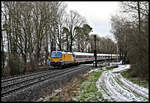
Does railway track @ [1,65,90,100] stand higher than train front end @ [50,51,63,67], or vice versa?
train front end @ [50,51,63,67]

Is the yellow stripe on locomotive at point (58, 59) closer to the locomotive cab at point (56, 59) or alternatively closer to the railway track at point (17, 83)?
the locomotive cab at point (56, 59)

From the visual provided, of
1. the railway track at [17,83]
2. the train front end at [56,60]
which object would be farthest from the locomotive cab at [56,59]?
the railway track at [17,83]

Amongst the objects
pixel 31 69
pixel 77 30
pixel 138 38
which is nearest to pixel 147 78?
pixel 138 38

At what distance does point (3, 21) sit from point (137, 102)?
78.1 ft

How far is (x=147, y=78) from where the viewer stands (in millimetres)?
10711

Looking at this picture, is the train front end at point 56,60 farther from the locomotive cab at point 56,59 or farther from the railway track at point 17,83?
the railway track at point 17,83

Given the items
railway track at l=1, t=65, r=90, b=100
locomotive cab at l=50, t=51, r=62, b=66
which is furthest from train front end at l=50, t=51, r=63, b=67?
railway track at l=1, t=65, r=90, b=100

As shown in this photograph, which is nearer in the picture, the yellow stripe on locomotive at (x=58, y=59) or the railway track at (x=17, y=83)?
the railway track at (x=17, y=83)

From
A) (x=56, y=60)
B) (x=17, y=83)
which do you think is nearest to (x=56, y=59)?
(x=56, y=60)

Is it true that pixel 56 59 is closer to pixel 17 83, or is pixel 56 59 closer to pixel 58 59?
pixel 58 59

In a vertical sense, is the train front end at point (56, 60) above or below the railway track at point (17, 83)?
above

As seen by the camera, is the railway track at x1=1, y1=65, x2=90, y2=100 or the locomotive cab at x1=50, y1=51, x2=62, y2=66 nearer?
the railway track at x1=1, y1=65, x2=90, y2=100

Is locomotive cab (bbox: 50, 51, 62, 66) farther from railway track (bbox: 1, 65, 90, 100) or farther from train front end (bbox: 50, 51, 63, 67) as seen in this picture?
railway track (bbox: 1, 65, 90, 100)

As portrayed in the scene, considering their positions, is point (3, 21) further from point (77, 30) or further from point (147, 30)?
point (77, 30)
